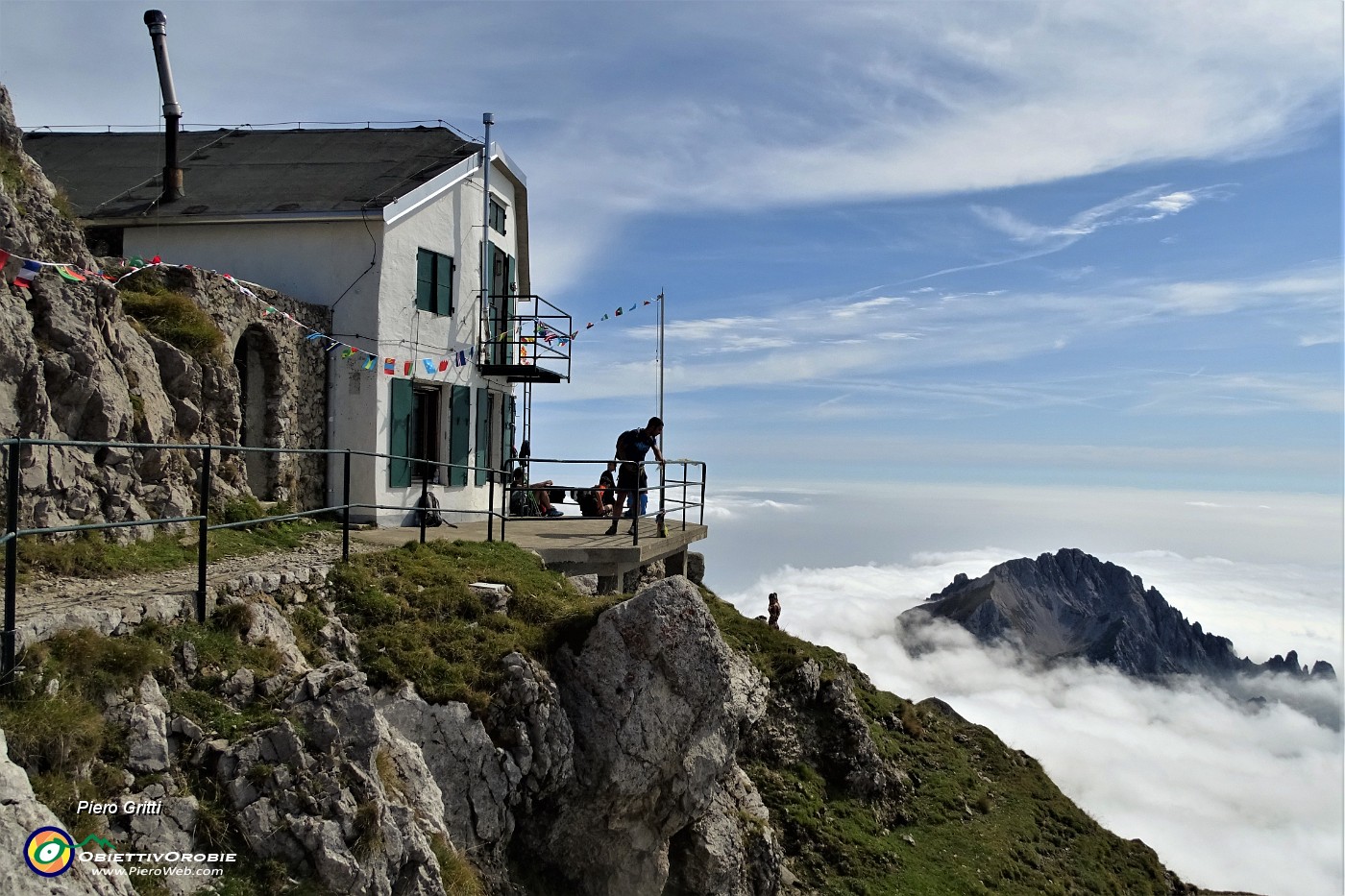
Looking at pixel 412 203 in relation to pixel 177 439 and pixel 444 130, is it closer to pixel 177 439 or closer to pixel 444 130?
pixel 444 130

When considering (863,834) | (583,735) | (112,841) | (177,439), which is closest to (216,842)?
(112,841)

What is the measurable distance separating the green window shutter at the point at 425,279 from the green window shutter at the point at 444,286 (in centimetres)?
14

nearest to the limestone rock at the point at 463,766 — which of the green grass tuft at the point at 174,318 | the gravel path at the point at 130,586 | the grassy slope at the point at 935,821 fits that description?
the gravel path at the point at 130,586

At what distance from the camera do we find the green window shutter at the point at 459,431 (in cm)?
2042

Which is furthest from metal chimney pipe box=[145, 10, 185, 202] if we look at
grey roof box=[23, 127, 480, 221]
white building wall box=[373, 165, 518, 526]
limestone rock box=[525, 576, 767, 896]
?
limestone rock box=[525, 576, 767, 896]

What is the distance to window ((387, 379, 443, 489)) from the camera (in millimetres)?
18547

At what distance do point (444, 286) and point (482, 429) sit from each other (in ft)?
11.9

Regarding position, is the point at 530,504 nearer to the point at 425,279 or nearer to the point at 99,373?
the point at 425,279

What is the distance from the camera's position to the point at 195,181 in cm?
2033

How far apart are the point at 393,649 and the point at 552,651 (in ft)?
6.75

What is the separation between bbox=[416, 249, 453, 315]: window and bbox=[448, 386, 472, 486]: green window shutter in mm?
1860

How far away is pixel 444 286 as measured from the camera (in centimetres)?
2008

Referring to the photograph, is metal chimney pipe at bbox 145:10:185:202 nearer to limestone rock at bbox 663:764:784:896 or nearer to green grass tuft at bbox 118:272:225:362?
green grass tuft at bbox 118:272:225:362

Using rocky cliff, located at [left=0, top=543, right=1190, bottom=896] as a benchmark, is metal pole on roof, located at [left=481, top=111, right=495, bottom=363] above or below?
above
